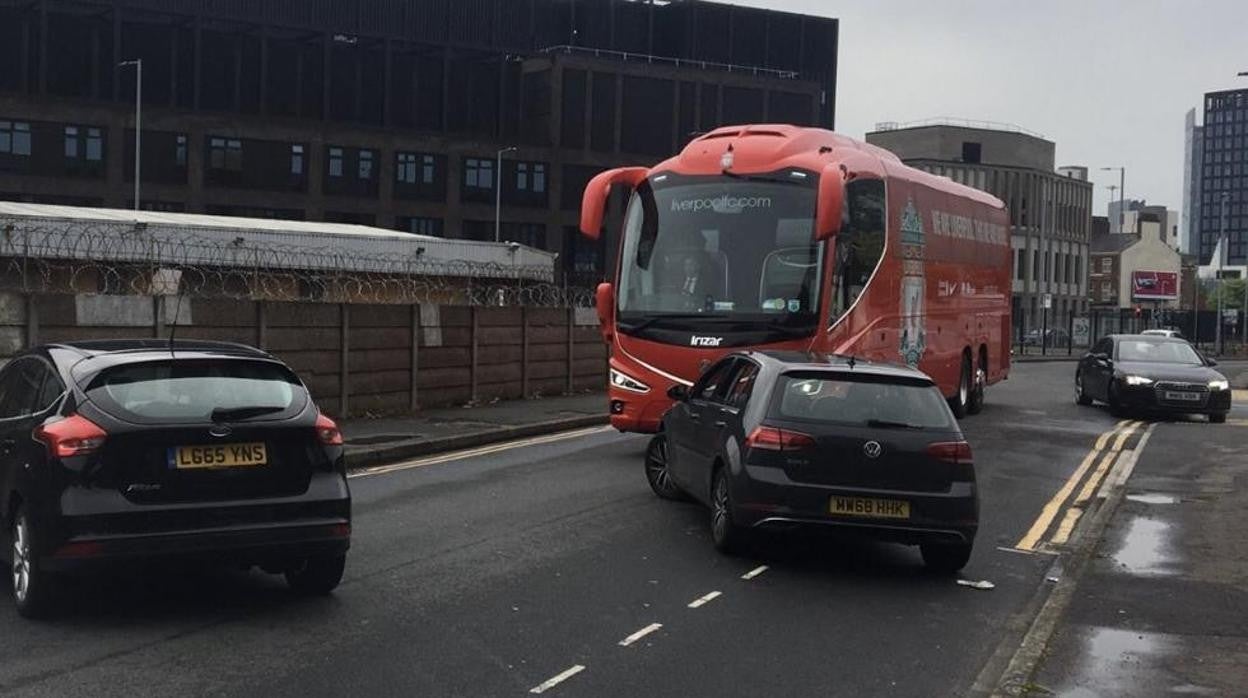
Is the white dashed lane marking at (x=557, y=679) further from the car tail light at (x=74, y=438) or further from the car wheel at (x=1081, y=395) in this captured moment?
the car wheel at (x=1081, y=395)

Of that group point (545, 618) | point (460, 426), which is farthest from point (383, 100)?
point (545, 618)

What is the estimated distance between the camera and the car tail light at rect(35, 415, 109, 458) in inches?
263

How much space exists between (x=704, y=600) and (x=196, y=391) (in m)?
3.26

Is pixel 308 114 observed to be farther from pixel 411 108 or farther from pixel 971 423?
pixel 971 423

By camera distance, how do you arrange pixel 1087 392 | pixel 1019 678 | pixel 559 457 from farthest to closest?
pixel 1087 392 → pixel 559 457 → pixel 1019 678

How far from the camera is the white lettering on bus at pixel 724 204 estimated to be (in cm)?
1423

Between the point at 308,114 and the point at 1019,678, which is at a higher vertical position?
the point at 308,114

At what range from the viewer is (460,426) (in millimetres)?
17312

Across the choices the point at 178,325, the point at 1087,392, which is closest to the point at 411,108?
the point at 1087,392

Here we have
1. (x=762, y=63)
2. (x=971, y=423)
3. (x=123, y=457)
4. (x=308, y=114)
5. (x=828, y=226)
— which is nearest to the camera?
(x=123, y=457)

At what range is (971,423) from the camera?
20.0m

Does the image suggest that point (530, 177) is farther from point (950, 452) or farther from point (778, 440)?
point (950, 452)

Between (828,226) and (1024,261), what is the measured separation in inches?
3578

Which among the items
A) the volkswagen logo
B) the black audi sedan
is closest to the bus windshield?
the volkswagen logo
